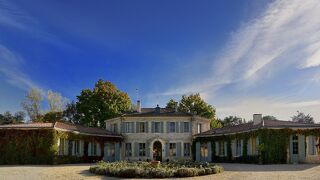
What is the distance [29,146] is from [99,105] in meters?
18.6

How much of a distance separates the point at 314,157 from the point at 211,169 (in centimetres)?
1314

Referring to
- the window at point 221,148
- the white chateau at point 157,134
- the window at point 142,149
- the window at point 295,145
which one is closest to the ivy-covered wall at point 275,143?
the window at point 295,145

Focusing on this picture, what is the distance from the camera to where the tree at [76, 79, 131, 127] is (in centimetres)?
5175

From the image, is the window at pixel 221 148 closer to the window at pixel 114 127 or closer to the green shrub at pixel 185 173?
the window at pixel 114 127

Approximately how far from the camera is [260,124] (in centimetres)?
3375

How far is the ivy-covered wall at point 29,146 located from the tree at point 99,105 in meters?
17.6

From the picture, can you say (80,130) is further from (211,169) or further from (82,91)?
(211,169)

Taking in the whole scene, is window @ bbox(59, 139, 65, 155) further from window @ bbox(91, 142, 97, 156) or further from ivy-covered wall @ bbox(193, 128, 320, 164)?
ivy-covered wall @ bbox(193, 128, 320, 164)

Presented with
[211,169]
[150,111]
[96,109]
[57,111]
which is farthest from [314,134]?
[57,111]

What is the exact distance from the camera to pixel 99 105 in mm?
52031

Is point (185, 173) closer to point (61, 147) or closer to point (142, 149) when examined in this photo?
point (61, 147)

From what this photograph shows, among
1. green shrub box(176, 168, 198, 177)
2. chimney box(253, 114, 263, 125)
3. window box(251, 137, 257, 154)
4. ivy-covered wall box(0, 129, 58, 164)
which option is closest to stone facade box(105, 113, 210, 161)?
chimney box(253, 114, 263, 125)

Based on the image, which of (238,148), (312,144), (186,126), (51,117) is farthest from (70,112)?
(312,144)

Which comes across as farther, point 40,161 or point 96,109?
point 96,109
